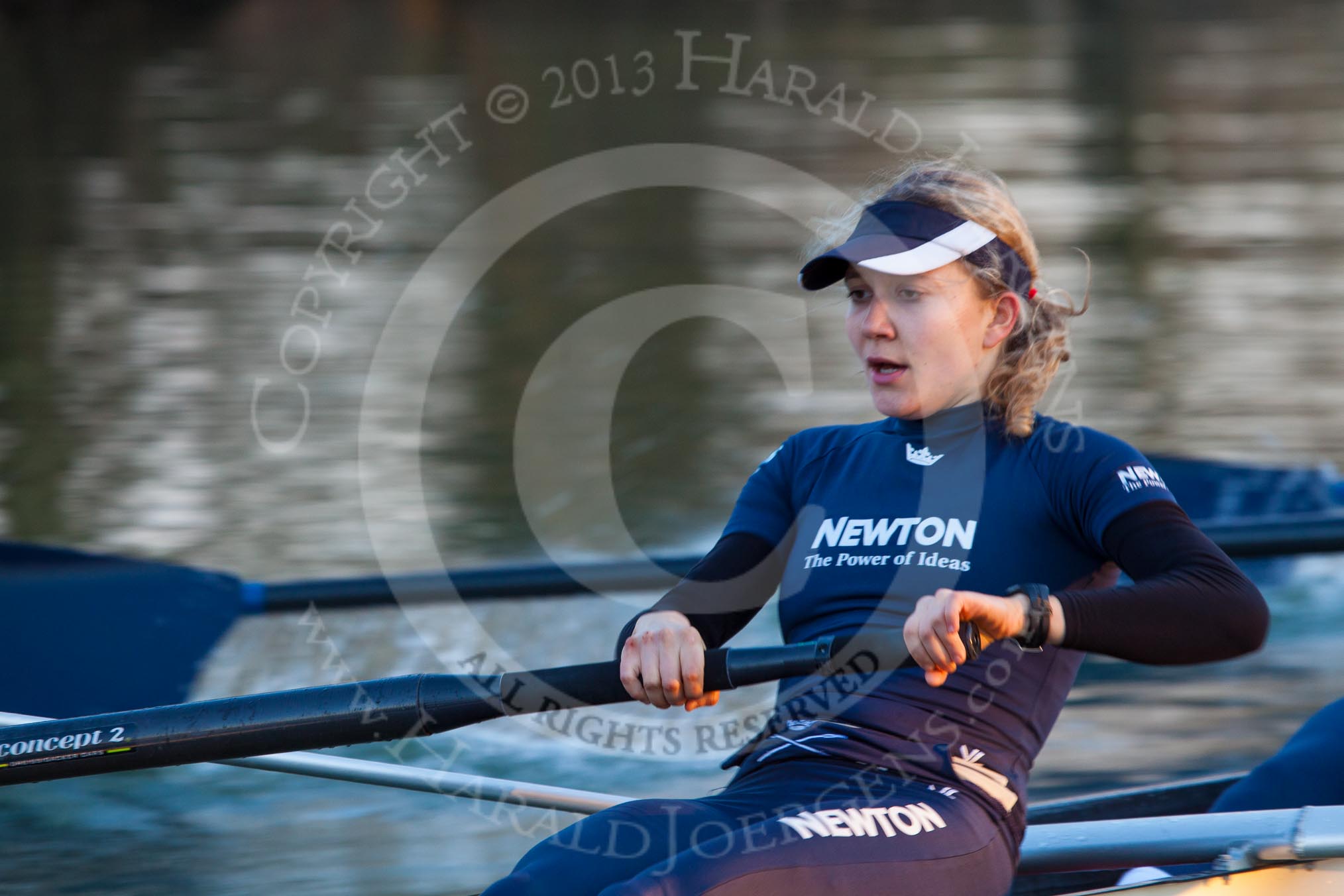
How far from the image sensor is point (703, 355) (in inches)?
262

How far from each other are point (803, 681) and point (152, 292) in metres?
6.71

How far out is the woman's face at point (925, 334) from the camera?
1.82 meters

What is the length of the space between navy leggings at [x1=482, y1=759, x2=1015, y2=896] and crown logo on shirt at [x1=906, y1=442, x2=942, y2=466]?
0.37 metres

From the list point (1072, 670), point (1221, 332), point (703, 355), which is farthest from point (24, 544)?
point (1221, 332)

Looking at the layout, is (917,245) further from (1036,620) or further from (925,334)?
(1036,620)

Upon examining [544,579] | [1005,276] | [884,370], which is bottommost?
[544,579]

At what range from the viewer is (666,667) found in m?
1.73

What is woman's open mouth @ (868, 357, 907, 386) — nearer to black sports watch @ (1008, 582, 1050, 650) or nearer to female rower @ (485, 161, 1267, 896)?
female rower @ (485, 161, 1267, 896)

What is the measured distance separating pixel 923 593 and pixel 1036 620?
0.66 ft

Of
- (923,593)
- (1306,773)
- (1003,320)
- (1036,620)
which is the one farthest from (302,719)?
(1306,773)

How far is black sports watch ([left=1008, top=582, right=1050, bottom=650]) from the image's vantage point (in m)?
1.57

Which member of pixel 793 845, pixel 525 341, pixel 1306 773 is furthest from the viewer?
pixel 525 341

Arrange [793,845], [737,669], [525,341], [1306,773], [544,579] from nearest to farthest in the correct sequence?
[793,845] < [737,669] < [1306,773] < [544,579] < [525,341]

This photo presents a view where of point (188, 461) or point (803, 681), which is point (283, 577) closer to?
point (188, 461)
